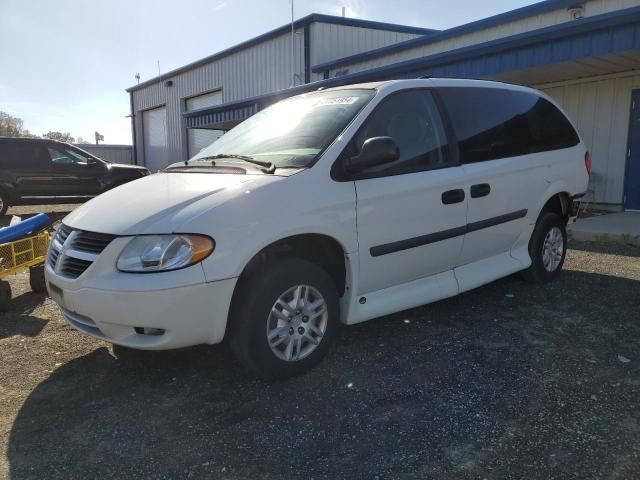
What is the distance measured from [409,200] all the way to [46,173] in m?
10.9

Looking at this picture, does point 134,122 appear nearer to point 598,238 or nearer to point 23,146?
point 23,146

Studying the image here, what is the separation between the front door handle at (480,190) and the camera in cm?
398

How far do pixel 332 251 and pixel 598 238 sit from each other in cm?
574

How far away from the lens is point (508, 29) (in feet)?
36.5

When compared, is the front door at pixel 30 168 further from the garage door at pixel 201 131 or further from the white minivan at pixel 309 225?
the garage door at pixel 201 131

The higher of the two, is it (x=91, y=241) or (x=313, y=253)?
(x=91, y=241)

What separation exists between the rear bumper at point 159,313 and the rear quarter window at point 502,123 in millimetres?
2293

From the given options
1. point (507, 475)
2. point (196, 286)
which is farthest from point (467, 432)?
point (196, 286)

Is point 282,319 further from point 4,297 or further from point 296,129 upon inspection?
point 4,297

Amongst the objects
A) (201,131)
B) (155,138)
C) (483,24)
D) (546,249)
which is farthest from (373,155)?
(155,138)

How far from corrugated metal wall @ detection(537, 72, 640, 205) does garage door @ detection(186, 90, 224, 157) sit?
50.4 ft

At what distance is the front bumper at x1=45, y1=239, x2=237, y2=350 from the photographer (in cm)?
268

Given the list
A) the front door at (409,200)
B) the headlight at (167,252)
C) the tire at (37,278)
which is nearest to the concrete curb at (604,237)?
the front door at (409,200)

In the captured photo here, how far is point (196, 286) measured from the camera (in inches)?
106
